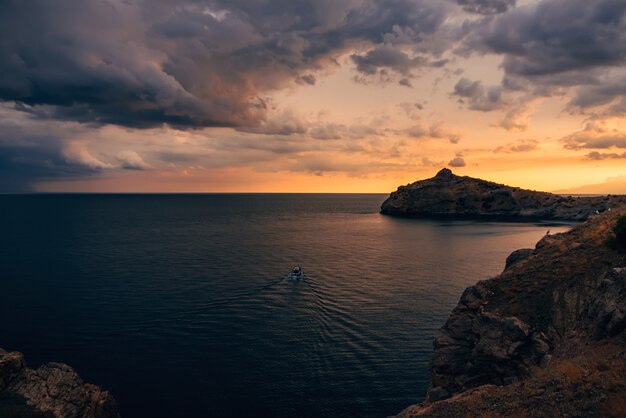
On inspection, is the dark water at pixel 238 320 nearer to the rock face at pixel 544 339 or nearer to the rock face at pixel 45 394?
the rock face at pixel 45 394

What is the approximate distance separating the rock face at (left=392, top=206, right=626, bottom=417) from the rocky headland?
0.06 m

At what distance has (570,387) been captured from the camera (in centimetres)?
2086

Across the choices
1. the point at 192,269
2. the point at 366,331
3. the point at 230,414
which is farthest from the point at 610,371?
the point at 192,269

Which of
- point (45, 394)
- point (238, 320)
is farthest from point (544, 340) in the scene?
point (238, 320)

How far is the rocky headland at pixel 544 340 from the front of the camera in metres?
20.8

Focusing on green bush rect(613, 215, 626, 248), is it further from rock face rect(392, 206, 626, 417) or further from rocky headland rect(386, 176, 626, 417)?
rock face rect(392, 206, 626, 417)

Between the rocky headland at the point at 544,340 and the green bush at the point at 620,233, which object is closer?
the rocky headland at the point at 544,340

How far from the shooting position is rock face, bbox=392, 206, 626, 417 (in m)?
20.9

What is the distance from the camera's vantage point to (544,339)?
2962 centimetres

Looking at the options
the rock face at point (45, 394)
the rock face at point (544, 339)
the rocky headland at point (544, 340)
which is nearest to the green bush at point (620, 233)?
the rocky headland at point (544, 340)

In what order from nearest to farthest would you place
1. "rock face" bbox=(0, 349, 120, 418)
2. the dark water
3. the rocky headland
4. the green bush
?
the rocky headland
"rock face" bbox=(0, 349, 120, 418)
the green bush
the dark water

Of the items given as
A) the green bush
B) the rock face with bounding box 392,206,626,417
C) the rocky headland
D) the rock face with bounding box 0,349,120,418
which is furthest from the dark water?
the green bush

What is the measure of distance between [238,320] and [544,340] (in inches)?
1599

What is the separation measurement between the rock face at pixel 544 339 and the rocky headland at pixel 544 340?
0.06 m
